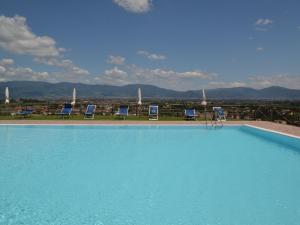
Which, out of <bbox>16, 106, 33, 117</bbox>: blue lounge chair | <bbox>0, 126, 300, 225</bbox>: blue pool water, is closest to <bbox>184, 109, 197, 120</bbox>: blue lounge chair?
<bbox>0, 126, 300, 225</bbox>: blue pool water

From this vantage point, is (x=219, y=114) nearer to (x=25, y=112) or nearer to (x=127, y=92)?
(x=25, y=112)

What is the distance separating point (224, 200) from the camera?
4.71 m

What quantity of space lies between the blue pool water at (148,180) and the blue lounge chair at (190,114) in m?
4.25

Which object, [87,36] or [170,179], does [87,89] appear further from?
[170,179]

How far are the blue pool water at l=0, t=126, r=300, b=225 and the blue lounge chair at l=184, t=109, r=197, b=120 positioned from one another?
167 inches

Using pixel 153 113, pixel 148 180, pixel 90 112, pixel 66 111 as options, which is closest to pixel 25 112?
pixel 66 111

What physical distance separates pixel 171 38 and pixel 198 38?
191cm

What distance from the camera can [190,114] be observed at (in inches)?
599

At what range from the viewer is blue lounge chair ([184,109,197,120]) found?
1516 centimetres

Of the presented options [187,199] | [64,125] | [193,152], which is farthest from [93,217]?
[64,125]

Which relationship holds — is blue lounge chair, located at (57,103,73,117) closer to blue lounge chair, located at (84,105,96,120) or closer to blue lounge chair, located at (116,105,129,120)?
blue lounge chair, located at (84,105,96,120)

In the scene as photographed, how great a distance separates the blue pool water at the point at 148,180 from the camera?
411 centimetres

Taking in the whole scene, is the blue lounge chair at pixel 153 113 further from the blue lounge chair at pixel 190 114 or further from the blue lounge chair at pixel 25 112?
the blue lounge chair at pixel 25 112

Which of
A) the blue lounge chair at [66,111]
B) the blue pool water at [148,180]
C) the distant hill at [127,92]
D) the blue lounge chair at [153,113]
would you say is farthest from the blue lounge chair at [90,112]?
the distant hill at [127,92]
